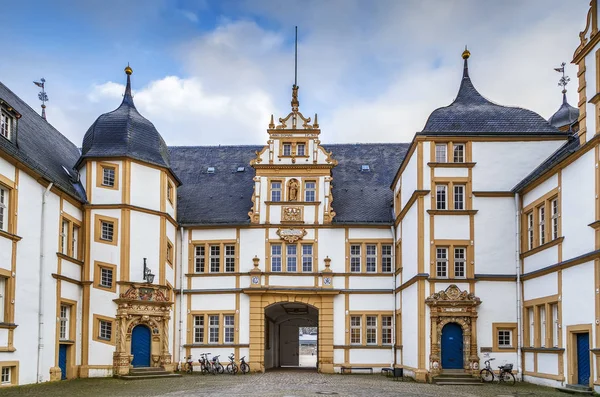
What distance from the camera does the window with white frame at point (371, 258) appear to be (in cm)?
3584

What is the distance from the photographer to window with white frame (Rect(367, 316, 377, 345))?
35.2 metres

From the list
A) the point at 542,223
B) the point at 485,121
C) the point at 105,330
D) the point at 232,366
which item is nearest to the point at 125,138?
the point at 105,330

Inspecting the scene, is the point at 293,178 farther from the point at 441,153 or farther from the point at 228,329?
the point at 441,153

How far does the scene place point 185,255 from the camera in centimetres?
3616

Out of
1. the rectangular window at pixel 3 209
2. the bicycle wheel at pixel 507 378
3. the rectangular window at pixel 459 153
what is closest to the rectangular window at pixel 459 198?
the rectangular window at pixel 459 153

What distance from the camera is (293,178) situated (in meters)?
36.2

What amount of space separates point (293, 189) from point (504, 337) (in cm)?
1211

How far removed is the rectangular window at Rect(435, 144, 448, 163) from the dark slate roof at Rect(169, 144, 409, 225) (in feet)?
21.8

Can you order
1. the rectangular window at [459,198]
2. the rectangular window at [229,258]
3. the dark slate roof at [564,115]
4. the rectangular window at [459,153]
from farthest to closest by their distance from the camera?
the dark slate roof at [564,115] < the rectangular window at [229,258] < the rectangular window at [459,153] < the rectangular window at [459,198]

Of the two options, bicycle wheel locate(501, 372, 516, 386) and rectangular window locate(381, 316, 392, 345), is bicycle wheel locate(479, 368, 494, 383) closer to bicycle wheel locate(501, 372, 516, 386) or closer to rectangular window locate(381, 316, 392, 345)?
bicycle wheel locate(501, 372, 516, 386)

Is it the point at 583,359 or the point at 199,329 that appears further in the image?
the point at 199,329

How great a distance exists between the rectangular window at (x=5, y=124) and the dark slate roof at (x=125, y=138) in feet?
19.0

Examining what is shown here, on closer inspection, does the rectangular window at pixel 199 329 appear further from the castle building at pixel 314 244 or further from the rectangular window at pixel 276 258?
the rectangular window at pixel 276 258

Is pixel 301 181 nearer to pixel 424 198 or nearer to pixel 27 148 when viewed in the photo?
pixel 424 198
